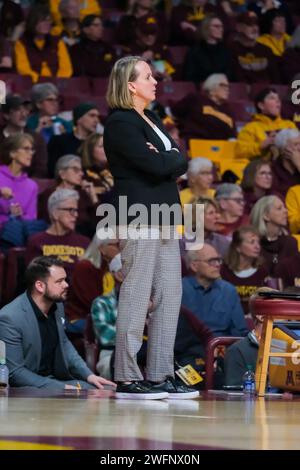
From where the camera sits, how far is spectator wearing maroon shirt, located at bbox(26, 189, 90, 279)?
8.00 meters

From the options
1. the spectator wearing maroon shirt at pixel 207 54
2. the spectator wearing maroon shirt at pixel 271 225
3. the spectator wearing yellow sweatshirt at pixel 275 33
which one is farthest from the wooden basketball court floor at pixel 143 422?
the spectator wearing yellow sweatshirt at pixel 275 33

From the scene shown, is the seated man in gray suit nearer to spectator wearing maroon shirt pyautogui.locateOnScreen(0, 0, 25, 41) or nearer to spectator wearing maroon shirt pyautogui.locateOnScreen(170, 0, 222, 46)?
spectator wearing maroon shirt pyautogui.locateOnScreen(0, 0, 25, 41)

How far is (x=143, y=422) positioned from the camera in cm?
424

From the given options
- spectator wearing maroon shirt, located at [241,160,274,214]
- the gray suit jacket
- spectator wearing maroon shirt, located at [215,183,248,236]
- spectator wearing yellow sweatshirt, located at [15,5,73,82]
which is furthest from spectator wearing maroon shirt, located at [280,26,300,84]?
the gray suit jacket

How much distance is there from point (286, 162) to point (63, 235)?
269cm

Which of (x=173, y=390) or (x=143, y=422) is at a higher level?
(x=173, y=390)

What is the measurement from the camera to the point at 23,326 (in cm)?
625

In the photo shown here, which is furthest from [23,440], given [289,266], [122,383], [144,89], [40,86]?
[40,86]

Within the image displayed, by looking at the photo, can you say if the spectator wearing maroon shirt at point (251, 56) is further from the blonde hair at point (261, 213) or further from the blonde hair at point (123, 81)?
the blonde hair at point (123, 81)

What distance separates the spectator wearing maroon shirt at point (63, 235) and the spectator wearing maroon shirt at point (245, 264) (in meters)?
1.04

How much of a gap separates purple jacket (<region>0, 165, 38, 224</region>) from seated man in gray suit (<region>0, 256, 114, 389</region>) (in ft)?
6.89

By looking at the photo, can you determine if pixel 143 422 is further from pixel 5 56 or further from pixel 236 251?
pixel 5 56

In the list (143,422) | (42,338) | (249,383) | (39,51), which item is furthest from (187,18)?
(143,422)

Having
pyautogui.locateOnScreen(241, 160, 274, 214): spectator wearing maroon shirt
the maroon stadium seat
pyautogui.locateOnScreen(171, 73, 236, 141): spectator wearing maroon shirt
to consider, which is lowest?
pyautogui.locateOnScreen(241, 160, 274, 214): spectator wearing maroon shirt
